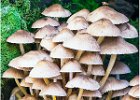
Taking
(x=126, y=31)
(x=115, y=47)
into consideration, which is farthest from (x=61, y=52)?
(x=126, y=31)

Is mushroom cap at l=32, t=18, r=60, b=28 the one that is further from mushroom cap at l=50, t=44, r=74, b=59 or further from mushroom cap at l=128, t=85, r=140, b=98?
mushroom cap at l=128, t=85, r=140, b=98

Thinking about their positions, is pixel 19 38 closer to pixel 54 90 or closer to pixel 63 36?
pixel 63 36

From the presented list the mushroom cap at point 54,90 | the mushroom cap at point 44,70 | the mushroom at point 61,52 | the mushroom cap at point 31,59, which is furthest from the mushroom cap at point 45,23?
the mushroom cap at point 54,90

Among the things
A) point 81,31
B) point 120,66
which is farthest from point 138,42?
point 81,31

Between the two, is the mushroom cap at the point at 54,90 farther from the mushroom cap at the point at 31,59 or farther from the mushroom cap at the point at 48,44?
the mushroom cap at the point at 48,44

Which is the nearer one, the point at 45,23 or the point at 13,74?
the point at 13,74
